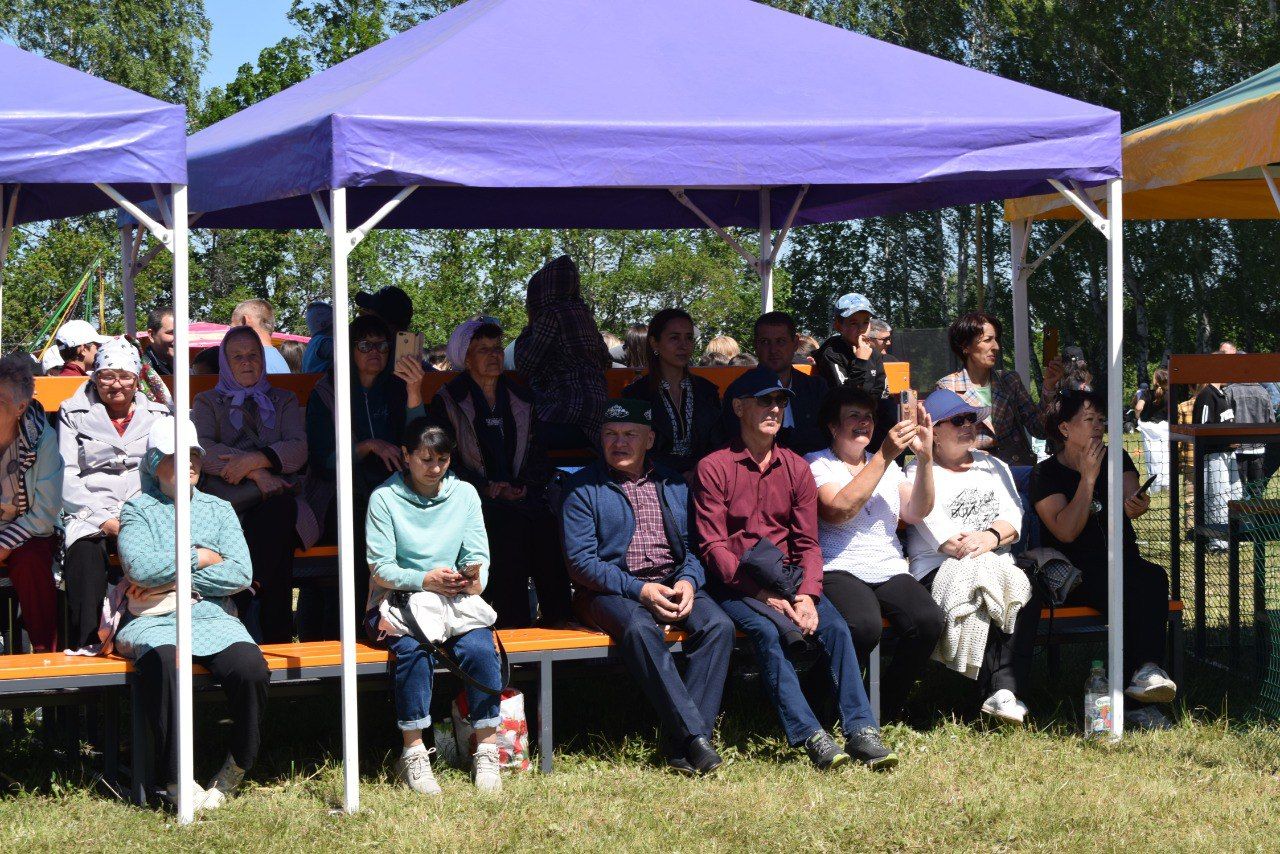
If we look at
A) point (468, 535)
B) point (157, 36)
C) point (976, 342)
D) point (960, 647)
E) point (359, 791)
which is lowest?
point (359, 791)

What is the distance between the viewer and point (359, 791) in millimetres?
4840

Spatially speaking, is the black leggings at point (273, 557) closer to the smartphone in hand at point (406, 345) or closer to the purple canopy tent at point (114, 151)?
the smartphone in hand at point (406, 345)

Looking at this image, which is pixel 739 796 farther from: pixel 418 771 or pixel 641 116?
pixel 641 116

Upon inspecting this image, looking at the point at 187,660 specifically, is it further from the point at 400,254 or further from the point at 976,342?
the point at 400,254

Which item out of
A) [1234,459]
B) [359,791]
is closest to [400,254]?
[1234,459]

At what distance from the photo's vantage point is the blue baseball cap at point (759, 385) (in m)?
5.46

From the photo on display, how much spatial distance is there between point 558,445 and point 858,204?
8.57 feet

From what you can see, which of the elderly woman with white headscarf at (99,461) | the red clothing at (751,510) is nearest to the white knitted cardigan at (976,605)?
the red clothing at (751,510)

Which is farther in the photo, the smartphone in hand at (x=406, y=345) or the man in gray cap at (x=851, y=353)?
the man in gray cap at (x=851, y=353)

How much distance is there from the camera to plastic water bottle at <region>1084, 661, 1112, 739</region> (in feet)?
17.8

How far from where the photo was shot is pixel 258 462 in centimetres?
582

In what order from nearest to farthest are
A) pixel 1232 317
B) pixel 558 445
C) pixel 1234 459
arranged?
pixel 558 445 < pixel 1234 459 < pixel 1232 317

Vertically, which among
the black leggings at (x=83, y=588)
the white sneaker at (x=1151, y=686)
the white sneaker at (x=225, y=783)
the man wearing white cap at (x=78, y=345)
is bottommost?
the white sneaker at (x=225, y=783)

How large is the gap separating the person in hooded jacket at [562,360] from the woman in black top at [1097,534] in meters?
1.90
